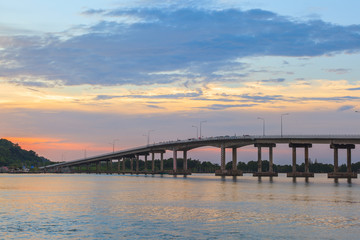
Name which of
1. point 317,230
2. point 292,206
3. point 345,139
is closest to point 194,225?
point 317,230

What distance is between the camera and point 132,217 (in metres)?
55.1

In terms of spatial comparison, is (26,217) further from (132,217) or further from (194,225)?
(194,225)

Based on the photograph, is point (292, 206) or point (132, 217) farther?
point (292, 206)

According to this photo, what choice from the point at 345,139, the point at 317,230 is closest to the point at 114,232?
the point at 317,230

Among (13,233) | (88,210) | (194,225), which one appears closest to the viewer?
(13,233)

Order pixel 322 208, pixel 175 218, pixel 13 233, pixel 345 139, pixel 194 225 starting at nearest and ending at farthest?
pixel 13 233 < pixel 194 225 < pixel 175 218 < pixel 322 208 < pixel 345 139

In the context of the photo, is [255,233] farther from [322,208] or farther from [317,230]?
[322,208]

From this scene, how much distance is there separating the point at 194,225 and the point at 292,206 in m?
23.8

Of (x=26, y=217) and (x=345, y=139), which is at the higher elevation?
(x=345, y=139)

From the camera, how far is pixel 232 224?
49.9m

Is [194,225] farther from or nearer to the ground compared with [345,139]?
nearer to the ground

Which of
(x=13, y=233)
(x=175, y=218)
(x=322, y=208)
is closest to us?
(x=13, y=233)

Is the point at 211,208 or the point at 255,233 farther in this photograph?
the point at 211,208

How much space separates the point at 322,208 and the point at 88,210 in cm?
2850
